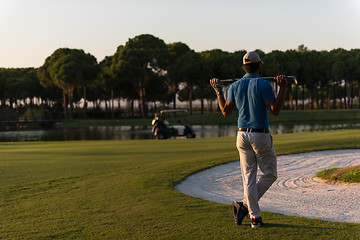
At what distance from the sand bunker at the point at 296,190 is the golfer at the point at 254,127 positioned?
52.0 inches

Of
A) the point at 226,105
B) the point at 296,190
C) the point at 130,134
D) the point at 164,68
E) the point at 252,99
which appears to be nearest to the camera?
the point at 252,99

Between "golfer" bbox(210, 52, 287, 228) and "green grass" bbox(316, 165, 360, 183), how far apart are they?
12.6ft

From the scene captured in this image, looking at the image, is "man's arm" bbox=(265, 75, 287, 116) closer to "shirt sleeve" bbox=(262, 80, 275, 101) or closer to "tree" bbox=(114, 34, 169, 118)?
"shirt sleeve" bbox=(262, 80, 275, 101)

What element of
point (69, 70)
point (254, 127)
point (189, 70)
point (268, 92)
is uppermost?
point (69, 70)

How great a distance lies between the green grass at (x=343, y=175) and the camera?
7839 mm

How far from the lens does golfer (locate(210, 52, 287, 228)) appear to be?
4.62 metres

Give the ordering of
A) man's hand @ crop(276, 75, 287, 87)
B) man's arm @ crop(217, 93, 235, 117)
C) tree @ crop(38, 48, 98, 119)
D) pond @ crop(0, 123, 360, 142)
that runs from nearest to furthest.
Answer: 1. man's hand @ crop(276, 75, 287, 87)
2. man's arm @ crop(217, 93, 235, 117)
3. pond @ crop(0, 123, 360, 142)
4. tree @ crop(38, 48, 98, 119)

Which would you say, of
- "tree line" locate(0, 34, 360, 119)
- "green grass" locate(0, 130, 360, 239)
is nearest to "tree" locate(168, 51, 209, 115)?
"tree line" locate(0, 34, 360, 119)

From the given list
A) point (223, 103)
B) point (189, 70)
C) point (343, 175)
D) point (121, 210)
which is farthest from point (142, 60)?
point (223, 103)

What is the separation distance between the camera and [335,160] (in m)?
11.6

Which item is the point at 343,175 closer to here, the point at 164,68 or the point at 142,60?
the point at 142,60

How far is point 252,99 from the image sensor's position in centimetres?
468

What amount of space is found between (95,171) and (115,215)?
545cm

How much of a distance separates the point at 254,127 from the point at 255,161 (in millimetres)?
473
